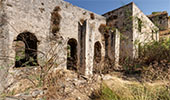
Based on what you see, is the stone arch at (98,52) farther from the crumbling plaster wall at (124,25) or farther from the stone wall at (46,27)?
the stone wall at (46,27)

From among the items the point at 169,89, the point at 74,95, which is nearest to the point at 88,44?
the point at 74,95

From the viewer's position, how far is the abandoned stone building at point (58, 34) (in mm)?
4152

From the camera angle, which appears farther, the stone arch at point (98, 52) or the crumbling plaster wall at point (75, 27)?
the stone arch at point (98, 52)

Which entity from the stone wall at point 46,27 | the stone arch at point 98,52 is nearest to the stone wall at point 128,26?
the stone arch at point 98,52

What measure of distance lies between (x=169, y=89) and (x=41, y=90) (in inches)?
132

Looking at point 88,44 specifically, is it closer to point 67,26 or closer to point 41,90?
point 67,26

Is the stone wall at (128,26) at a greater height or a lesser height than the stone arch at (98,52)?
→ greater

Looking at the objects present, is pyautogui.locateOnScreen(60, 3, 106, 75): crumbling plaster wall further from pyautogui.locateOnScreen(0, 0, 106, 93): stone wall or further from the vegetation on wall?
the vegetation on wall

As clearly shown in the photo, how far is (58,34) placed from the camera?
584 cm

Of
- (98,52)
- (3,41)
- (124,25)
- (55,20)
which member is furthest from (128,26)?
(3,41)

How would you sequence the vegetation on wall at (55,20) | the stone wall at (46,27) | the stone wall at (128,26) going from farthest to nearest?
the stone wall at (128,26), the vegetation on wall at (55,20), the stone wall at (46,27)

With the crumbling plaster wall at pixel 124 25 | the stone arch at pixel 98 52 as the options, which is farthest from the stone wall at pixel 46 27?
the crumbling plaster wall at pixel 124 25

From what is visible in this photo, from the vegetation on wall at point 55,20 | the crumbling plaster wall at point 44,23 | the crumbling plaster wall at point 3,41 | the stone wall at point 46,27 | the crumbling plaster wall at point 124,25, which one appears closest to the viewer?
the crumbling plaster wall at point 3,41

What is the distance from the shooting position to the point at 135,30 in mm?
7477
